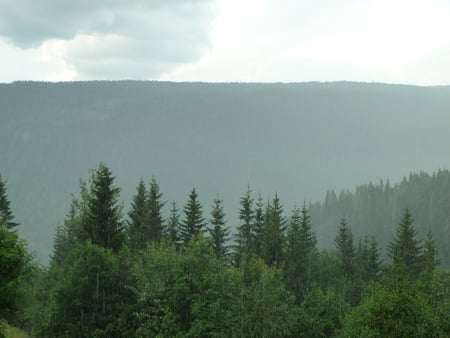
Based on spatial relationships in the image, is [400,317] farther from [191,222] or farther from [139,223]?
[139,223]

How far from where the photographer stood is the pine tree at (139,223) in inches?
2427

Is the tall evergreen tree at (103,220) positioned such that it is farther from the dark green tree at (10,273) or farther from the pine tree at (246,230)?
the pine tree at (246,230)

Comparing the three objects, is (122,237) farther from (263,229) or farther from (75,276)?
(263,229)

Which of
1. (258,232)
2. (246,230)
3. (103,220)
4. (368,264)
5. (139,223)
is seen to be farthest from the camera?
(368,264)

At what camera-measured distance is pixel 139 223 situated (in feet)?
207

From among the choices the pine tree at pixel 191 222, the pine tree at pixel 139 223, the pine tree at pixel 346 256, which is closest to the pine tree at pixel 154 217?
the pine tree at pixel 139 223

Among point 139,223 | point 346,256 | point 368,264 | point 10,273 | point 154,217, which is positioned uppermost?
point 10,273

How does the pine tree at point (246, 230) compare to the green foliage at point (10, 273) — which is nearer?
the green foliage at point (10, 273)

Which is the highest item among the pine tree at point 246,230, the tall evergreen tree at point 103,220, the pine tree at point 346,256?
the tall evergreen tree at point 103,220

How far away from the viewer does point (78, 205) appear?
54938mm

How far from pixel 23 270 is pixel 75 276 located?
1223 centimetres

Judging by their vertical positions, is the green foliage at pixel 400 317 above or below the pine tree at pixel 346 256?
above

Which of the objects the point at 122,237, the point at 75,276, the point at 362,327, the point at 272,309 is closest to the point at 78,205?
the point at 122,237

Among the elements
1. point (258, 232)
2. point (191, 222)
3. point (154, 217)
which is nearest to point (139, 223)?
point (154, 217)
